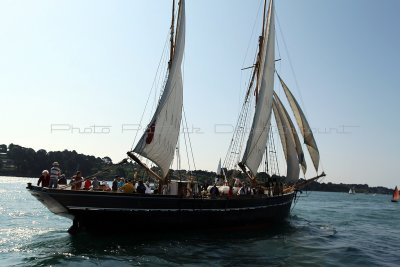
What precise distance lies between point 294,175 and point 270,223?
8152 millimetres

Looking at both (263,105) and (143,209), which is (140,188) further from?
(263,105)

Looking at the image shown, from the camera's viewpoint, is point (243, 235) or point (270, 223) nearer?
point (243, 235)

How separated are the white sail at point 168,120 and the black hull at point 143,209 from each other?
2.49 metres

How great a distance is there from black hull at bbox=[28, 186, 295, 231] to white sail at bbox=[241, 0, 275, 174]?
4580mm

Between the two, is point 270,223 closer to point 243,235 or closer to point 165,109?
point 243,235

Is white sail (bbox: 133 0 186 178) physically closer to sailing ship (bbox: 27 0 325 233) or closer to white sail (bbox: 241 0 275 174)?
sailing ship (bbox: 27 0 325 233)

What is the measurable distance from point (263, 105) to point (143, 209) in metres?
14.4

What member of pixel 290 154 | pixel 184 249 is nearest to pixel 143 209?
pixel 184 249

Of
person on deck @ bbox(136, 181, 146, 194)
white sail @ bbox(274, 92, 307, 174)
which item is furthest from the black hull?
white sail @ bbox(274, 92, 307, 174)

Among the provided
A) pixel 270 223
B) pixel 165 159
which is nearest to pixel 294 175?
pixel 270 223

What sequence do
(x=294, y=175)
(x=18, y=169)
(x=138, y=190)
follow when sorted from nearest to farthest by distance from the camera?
(x=138, y=190), (x=294, y=175), (x=18, y=169)

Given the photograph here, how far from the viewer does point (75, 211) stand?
680 inches

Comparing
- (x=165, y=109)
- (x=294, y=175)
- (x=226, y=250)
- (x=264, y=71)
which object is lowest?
(x=226, y=250)

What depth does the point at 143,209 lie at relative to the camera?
1870cm
